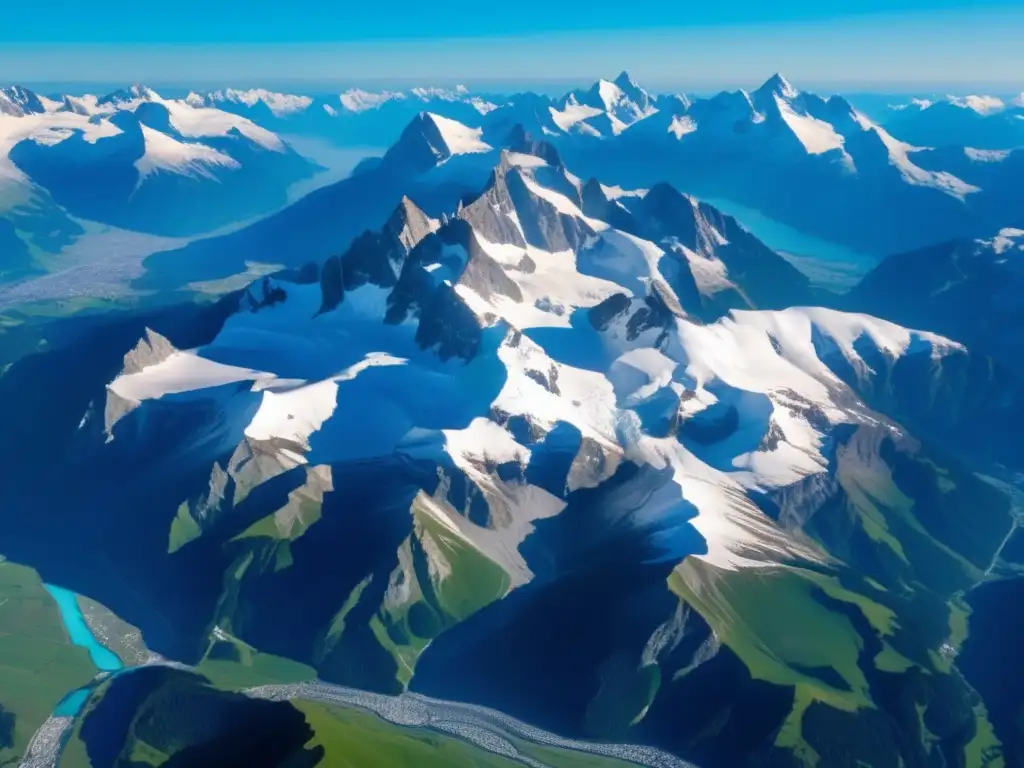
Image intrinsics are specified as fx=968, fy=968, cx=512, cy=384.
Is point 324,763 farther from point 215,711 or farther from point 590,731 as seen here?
point 590,731

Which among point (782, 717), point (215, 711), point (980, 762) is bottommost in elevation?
point (980, 762)

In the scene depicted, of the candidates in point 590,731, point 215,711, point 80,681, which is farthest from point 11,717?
point 590,731

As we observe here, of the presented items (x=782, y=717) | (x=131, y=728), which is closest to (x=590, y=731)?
(x=782, y=717)

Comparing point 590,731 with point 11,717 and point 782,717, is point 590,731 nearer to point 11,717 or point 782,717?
point 782,717

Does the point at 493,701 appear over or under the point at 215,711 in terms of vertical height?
under

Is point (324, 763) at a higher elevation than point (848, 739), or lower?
higher

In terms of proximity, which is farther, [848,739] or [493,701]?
[493,701]

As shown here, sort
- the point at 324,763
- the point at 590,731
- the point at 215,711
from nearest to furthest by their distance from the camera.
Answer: the point at 324,763 < the point at 215,711 < the point at 590,731

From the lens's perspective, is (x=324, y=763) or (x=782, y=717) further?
(x=782, y=717)

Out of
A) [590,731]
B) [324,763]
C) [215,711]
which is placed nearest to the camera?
[324,763]
